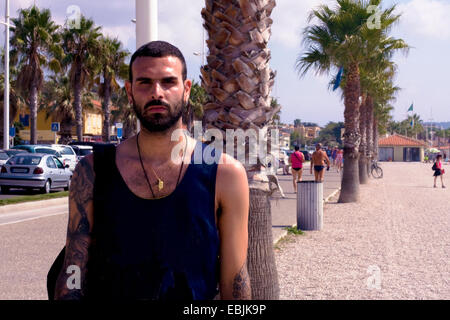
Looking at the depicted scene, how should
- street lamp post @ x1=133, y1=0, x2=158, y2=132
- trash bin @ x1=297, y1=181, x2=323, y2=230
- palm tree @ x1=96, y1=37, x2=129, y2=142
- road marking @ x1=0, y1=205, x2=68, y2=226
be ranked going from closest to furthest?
street lamp post @ x1=133, y1=0, x2=158, y2=132
trash bin @ x1=297, y1=181, x2=323, y2=230
road marking @ x1=0, y1=205, x2=68, y2=226
palm tree @ x1=96, y1=37, x2=129, y2=142

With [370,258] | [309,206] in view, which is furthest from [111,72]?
[370,258]

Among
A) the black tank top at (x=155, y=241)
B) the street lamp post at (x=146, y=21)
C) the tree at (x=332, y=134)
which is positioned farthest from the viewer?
the tree at (x=332, y=134)

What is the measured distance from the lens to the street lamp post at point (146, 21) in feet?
20.1

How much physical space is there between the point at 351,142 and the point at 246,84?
13.2 m

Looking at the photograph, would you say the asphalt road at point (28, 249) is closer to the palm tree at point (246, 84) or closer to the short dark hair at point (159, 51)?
the palm tree at point (246, 84)

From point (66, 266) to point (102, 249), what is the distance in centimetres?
17

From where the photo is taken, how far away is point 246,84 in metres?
4.54

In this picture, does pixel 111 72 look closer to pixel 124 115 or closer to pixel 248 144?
pixel 124 115

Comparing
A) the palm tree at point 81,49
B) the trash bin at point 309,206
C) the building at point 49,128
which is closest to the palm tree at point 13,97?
the palm tree at point 81,49

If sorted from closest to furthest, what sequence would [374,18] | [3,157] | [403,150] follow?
[374,18]
[3,157]
[403,150]

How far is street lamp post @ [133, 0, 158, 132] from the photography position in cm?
612

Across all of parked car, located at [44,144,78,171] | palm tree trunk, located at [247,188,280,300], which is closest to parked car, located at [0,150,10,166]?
parked car, located at [44,144,78,171]

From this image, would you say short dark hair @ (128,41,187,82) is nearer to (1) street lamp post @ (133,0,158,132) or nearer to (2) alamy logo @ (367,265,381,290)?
Answer: (1) street lamp post @ (133,0,158,132)

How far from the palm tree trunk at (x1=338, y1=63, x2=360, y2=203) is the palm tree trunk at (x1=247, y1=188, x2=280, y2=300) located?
12.8m
